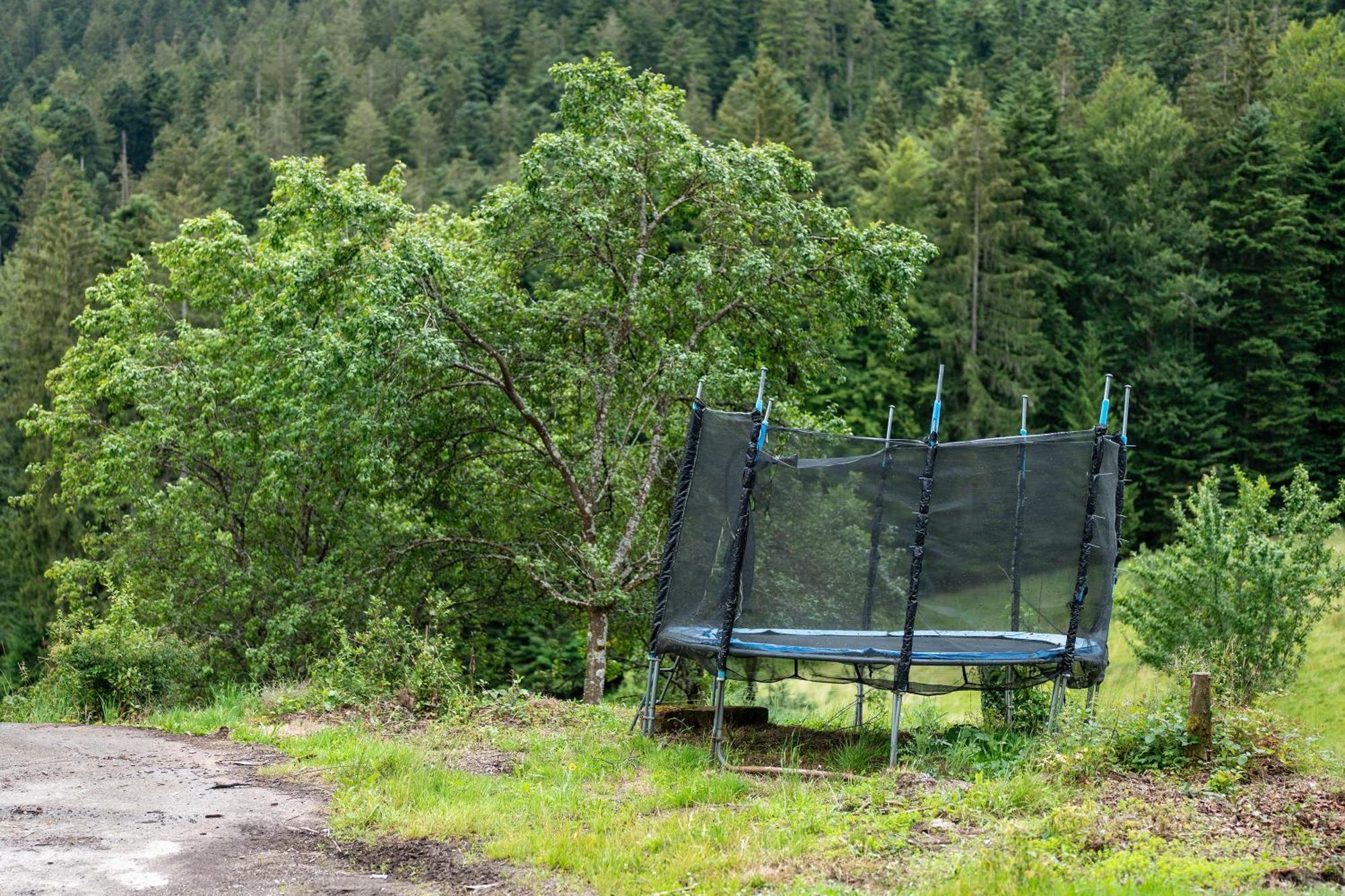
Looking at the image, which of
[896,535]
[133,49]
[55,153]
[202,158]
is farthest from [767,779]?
[133,49]

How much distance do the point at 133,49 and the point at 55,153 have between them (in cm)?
3950

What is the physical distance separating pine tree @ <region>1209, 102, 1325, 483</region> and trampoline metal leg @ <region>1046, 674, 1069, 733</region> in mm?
35332

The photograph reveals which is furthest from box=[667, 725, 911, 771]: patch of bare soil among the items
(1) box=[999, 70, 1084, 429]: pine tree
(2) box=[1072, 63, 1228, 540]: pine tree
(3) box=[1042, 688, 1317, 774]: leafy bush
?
(1) box=[999, 70, 1084, 429]: pine tree

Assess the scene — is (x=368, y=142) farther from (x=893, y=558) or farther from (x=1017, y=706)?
(x=1017, y=706)

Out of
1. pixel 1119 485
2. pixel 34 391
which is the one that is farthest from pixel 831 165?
pixel 1119 485

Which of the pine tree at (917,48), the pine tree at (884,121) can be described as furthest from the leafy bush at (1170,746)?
the pine tree at (917,48)

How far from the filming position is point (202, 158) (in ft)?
234

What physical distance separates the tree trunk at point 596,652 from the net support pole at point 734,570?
21.7 ft

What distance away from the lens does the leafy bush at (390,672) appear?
11148 mm

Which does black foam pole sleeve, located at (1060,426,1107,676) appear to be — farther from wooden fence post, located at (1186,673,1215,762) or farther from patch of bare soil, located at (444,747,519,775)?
patch of bare soil, located at (444,747,519,775)

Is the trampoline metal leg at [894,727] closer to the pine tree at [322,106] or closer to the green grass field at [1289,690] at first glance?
the green grass field at [1289,690]

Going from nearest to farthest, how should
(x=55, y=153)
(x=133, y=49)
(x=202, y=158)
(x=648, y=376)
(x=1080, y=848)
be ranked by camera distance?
(x=1080, y=848) → (x=648, y=376) → (x=202, y=158) → (x=55, y=153) → (x=133, y=49)

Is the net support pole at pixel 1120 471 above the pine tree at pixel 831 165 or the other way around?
the other way around

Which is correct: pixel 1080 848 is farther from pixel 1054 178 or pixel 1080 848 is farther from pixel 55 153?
pixel 55 153
